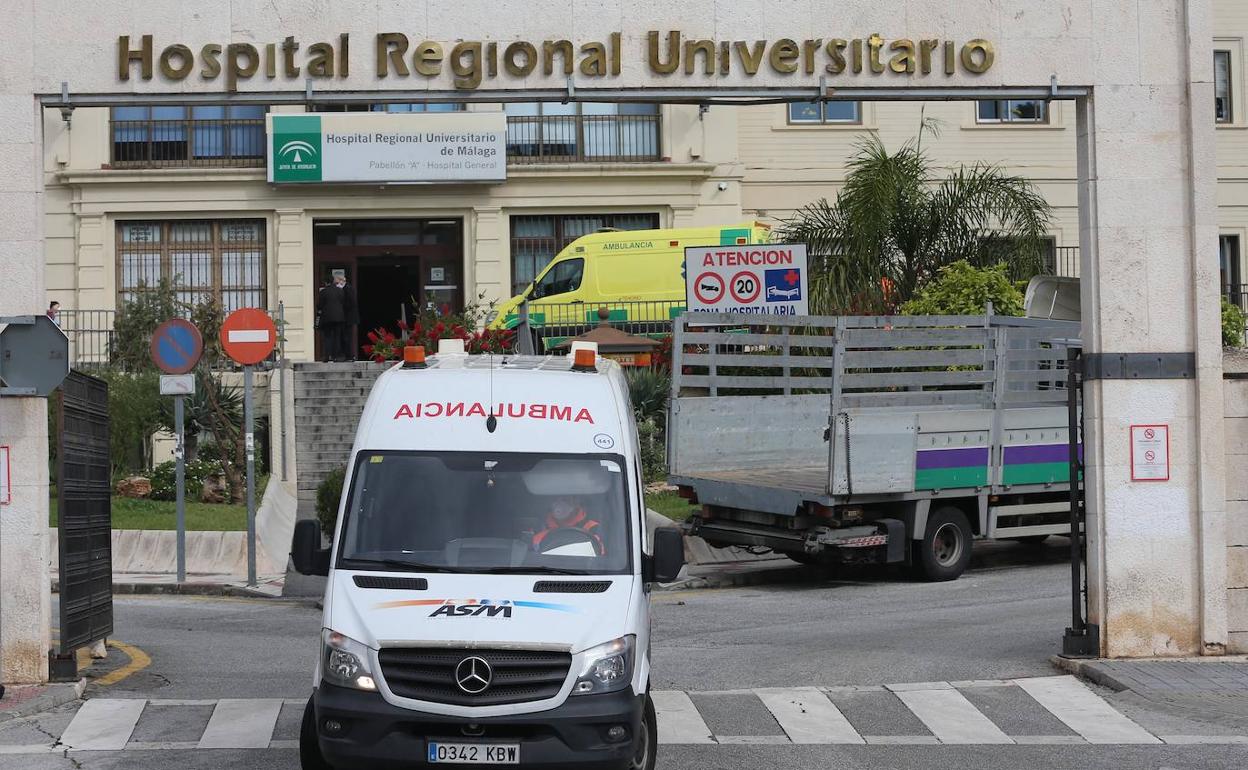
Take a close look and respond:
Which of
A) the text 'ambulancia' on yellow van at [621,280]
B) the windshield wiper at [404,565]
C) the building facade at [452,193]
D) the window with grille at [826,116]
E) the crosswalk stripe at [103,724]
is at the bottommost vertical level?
the crosswalk stripe at [103,724]

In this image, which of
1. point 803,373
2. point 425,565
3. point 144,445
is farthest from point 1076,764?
point 144,445

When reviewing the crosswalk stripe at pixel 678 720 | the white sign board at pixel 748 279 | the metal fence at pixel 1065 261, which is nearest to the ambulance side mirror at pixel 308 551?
the crosswalk stripe at pixel 678 720

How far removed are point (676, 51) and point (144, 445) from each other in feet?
48.4

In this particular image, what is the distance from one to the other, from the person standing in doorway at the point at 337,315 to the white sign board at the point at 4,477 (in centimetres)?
1842

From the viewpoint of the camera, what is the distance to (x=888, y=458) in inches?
664

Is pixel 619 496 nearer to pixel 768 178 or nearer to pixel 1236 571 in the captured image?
pixel 1236 571

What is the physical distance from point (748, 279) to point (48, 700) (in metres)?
10.9

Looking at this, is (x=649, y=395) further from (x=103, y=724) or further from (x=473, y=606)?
(x=473, y=606)

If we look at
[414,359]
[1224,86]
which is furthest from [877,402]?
[1224,86]

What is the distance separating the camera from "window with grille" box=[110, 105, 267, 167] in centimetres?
3403

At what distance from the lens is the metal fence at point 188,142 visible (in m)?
34.1

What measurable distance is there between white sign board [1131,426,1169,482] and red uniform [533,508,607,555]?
540 cm

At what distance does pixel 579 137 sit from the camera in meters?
34.8

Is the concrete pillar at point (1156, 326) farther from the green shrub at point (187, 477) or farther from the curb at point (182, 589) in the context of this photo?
the green shrub at point (187, 477)
